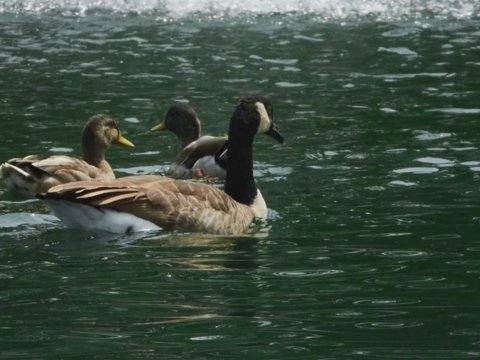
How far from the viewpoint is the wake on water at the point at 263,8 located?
25625 mm

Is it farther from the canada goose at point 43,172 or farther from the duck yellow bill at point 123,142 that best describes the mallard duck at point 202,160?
the canada goose at point 43,172

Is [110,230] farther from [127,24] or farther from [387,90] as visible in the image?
[127,24]

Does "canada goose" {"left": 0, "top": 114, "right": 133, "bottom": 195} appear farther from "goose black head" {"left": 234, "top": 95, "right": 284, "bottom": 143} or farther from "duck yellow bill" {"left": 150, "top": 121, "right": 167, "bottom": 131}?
"duck yellow bill" {"left": 150, "top": 121, "right": 167, "bottom": 131}

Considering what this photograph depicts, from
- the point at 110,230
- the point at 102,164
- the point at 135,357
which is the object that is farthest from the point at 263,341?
the point at 102,164

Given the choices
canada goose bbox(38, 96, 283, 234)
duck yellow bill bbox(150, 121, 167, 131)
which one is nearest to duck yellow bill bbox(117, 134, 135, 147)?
duck yellow bill bbox(150, 121, 167, 131)

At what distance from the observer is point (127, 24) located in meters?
24.9

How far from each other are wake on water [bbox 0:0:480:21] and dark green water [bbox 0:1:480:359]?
83 cm

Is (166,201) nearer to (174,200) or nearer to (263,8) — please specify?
(174,200)

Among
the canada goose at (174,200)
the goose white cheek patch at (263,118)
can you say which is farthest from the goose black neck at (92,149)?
the canada goose at (174,200)

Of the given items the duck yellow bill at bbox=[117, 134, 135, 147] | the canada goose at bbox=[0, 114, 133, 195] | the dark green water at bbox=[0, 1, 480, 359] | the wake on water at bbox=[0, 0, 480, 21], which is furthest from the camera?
the wake on water at bbox=[0, 0, 480, 21]

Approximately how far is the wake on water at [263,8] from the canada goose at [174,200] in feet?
43.6

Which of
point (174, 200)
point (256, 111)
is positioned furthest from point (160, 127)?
point (174, 200)

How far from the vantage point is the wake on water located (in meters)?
25.6

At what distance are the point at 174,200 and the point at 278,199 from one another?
5.97 ft
